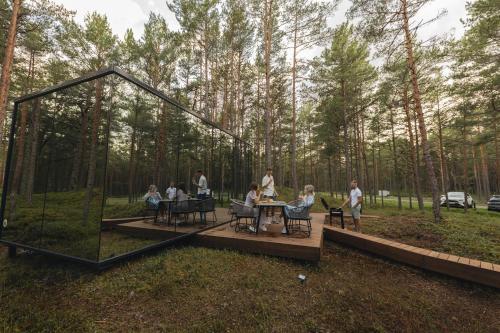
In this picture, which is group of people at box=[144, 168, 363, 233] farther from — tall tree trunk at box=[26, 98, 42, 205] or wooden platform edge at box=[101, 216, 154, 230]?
tall tree trunk at box=[26, 98, 42, 205]

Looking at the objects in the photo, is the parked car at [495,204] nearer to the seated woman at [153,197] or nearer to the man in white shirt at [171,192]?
the man in white shirt at [171,192]

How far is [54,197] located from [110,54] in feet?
33.8

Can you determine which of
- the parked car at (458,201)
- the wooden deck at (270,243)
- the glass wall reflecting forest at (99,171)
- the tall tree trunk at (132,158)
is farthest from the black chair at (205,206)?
the parked car at (458,201)

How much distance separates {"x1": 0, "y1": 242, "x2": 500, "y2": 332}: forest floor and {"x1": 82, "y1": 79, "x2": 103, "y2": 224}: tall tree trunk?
1.23 metres

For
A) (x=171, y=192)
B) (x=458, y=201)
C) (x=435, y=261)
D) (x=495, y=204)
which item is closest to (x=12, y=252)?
(x=171, y=192)

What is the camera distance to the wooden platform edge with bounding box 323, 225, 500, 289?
126 inches

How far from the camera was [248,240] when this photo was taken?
4.27m

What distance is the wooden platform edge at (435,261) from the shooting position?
3203mm

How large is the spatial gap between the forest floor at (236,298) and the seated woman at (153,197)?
3.44ft

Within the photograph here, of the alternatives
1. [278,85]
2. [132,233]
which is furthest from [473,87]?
[132,233]

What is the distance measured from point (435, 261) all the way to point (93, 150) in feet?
20.8

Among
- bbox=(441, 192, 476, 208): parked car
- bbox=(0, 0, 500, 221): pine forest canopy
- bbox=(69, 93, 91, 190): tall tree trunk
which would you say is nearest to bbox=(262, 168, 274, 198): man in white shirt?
bbox=(69, 93, 91, 190): tall tree trunk

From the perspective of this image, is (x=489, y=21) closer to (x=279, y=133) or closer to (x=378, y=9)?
(x=378, y=9)

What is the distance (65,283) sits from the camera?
3338 mm
